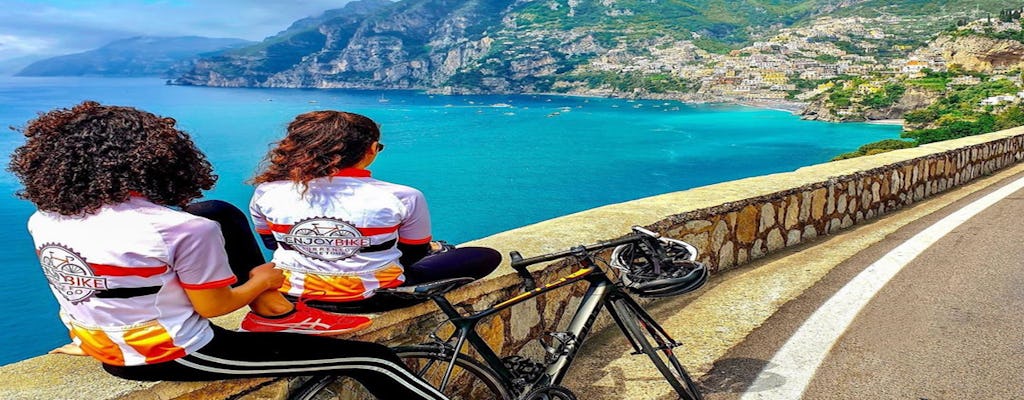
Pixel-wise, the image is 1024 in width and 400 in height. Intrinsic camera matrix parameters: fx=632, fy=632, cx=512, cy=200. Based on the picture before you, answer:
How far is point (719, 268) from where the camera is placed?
4.91 m

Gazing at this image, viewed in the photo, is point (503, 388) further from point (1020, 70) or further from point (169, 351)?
point (1020, 70)

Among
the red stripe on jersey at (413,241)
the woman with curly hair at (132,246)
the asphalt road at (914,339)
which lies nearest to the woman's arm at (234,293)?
the woman with curly hair at (132,246)

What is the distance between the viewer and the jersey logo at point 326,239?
216cm

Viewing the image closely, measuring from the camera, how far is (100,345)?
5.46 ft

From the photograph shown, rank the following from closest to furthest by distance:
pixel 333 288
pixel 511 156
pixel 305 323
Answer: pixel 305 323 → pixel 333 288 → pixel 511 156

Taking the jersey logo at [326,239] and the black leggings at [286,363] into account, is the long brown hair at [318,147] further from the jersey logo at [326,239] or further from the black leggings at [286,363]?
the black leggings at [286,363]

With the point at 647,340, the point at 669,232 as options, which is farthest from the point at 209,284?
the point at 669,232

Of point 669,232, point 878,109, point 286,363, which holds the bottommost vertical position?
point 878,109

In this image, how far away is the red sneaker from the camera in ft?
6.59

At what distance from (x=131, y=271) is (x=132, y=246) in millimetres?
70

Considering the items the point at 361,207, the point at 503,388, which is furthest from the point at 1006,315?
the point at 361,207

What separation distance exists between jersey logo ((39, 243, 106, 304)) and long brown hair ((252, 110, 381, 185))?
2.31 ft

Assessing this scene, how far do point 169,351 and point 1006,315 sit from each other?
466 centimetres

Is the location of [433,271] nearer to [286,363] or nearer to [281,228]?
[281,228]
